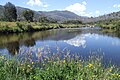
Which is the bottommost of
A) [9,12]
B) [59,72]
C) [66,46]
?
[66,46]

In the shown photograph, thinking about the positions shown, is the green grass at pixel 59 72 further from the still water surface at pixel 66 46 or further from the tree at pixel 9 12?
the tree at pixel 9 12

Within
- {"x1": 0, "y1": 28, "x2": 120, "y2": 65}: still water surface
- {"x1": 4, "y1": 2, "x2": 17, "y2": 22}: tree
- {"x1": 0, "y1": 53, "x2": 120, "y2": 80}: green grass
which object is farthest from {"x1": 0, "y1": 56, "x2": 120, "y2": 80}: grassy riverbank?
{"x1": 4, "y1": 2, "x2": 17, "y2": 22}: tree

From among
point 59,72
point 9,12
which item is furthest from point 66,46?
point 9,12

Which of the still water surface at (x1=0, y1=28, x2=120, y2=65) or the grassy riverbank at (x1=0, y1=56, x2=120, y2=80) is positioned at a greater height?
the grassy riverbank at (x1=0, y1=56, x2=120, y2=80)

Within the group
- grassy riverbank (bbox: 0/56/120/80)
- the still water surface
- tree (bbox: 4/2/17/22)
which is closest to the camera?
grassy riverbank (bbox: 0/56/120/80)

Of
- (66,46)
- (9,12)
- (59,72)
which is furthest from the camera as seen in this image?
(9,12)

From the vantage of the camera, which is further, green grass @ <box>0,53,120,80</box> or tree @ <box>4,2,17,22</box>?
tree @ <box>4,2,17,22</box>

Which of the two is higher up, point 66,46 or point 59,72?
point 59,72

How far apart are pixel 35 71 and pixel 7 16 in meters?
102

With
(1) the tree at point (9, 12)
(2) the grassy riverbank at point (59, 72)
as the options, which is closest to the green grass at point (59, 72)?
(2) the grassy riverbank at point (59, 72)

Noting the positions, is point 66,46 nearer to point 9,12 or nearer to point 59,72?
point 59,72

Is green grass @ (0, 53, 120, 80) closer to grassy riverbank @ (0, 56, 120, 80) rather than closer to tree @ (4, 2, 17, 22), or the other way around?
grassy riverbank @ (0, 56, 120, 80)

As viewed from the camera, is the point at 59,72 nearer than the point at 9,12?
Yes

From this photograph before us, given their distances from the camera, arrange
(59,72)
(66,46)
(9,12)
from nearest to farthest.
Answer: (59,72) < (66,46) < (9,12)
